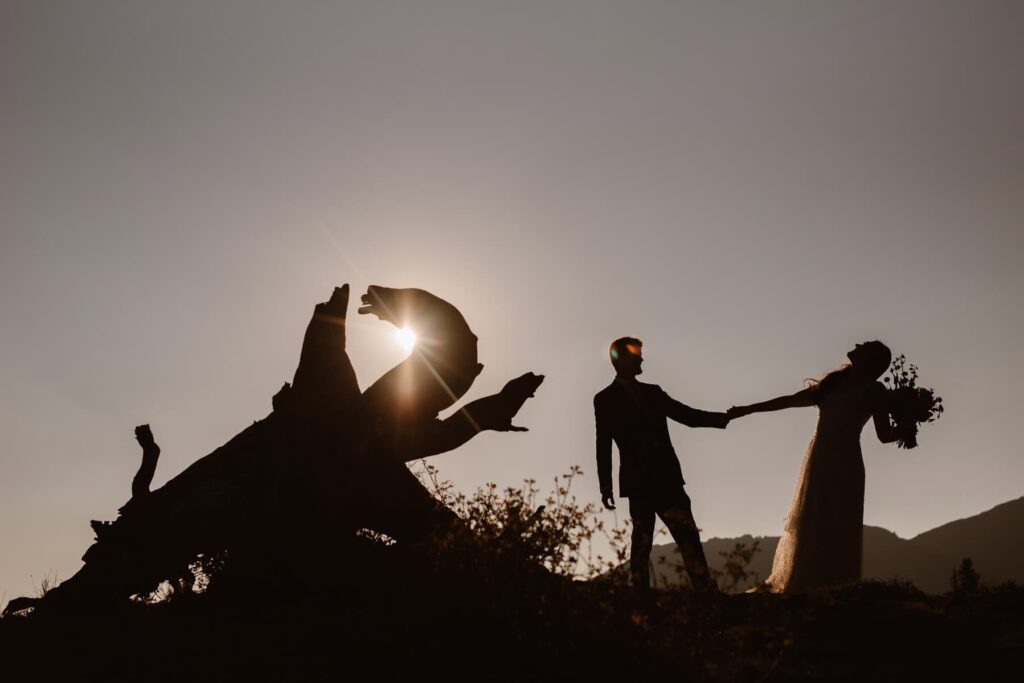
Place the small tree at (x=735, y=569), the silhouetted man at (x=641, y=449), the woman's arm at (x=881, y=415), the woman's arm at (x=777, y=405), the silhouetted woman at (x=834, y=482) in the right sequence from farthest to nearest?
the woman's arm at (x=777, y=405) → the woman's arm at (x=881, y=415) → the silhouetted woman at (x=834, y=482) → the silhouetted man at (x=641, y=449) → the small tree at (x=735, y=569)

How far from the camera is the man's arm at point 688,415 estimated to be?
8742 millimetres

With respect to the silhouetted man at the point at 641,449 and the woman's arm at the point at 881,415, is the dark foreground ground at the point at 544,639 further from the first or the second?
the woman's arm at the point at 881,415

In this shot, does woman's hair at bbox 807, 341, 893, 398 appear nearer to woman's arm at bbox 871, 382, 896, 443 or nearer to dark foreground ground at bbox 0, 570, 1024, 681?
woman's arm at bbox 871, 382, 896, 443

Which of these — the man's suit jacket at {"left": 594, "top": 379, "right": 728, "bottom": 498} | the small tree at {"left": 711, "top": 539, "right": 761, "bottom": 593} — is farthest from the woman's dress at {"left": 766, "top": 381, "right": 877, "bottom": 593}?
the small tree at {"left": 711, "top": 539, "right": 761, "bottom": 593}

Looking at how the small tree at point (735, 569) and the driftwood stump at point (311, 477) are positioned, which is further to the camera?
the driftwood stump at point (311, 477)

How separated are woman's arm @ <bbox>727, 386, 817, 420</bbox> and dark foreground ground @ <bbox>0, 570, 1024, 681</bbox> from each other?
88.6 inches

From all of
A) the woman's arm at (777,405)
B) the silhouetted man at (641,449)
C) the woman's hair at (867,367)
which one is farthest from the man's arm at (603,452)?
the woman's hair at (867,367)

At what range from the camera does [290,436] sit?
8930mm

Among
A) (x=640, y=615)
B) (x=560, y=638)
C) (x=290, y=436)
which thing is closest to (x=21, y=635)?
(x=290, y=436)

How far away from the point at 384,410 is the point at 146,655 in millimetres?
3996

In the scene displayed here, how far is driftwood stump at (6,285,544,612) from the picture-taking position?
8586 mm

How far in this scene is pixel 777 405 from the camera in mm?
9086

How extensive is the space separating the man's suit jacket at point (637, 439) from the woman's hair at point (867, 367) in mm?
1813

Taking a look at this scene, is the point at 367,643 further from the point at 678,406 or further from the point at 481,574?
the point at 678,406
